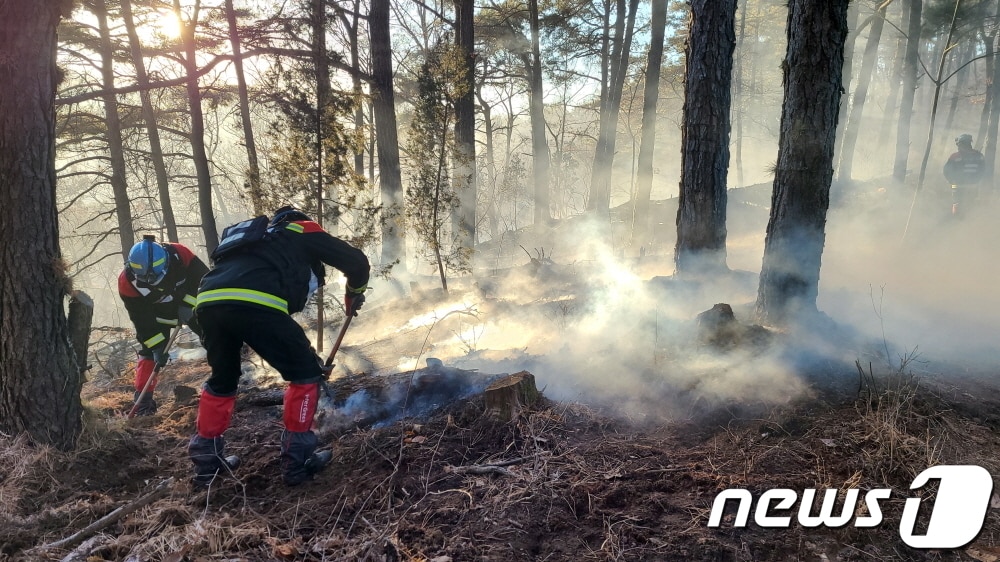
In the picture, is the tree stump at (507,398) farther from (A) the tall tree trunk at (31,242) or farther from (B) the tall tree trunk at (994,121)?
(B) the tall tree trunk at (994,121)

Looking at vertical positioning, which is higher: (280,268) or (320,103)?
(320,103)

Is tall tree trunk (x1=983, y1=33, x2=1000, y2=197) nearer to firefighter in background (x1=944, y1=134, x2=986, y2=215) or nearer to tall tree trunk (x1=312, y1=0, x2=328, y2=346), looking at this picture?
firefighter in background (x1=944, y1=134, x2=986, y2=215)

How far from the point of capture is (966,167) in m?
11.3

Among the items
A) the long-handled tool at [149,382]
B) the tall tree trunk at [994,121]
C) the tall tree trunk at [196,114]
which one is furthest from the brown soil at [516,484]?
the tall tree trunk at [994,121]

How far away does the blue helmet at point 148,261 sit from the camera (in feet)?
16.1

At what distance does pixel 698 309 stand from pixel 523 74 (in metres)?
14.7

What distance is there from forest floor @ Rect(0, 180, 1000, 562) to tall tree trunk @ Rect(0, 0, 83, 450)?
0.25 m

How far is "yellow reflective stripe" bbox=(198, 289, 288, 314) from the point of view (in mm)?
3162

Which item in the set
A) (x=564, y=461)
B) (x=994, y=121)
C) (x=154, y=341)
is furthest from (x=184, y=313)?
(x=994, y=121)

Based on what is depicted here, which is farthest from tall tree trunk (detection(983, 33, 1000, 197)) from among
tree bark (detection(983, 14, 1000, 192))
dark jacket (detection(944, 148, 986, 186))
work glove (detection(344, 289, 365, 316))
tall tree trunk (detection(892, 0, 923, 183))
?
work glove (detection(344, 289, 365, 316))

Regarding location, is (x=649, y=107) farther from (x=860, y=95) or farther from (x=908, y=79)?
(x=860, y=95)

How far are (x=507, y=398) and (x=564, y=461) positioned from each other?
666 millimetres

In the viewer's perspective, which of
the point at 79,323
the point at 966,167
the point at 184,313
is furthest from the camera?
the point at 966,167

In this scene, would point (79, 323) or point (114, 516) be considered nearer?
point (114, 516)
